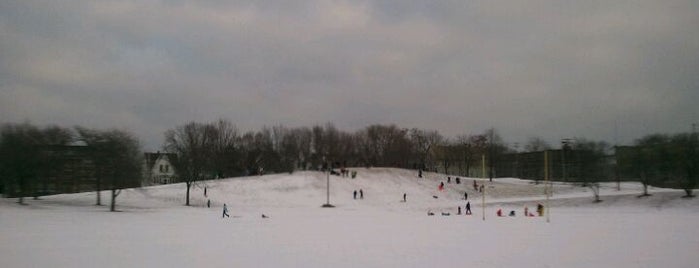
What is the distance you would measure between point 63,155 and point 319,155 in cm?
6297

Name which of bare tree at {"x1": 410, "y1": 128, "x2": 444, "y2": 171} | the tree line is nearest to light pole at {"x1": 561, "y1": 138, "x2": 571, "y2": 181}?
the tree line

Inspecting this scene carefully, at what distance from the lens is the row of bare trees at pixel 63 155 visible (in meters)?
58.9

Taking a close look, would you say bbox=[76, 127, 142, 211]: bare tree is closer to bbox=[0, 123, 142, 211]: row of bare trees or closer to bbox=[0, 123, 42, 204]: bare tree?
bbox=[0, 123, 142, 211]: row of bare trees

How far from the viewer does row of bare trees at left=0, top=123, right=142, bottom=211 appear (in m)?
58.9

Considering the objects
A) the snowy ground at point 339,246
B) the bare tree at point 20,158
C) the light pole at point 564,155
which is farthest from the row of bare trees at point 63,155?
the light pole at point 564,155

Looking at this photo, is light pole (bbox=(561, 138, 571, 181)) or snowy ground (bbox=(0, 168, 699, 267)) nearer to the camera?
snowy ground (bbox=(0, 168, 699, 267))

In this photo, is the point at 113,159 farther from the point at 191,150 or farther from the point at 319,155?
the point at 319,155

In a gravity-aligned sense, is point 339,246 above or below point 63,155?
below

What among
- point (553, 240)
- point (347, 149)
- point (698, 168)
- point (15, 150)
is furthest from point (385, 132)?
point (553, 240)

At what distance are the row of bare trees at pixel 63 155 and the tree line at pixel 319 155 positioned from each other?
112mm

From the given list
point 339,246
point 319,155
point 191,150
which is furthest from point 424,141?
point 339,246

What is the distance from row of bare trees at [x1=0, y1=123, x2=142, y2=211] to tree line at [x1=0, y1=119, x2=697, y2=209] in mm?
112

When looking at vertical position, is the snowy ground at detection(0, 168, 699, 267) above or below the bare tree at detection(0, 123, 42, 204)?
below

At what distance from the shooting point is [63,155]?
66.4 metres
